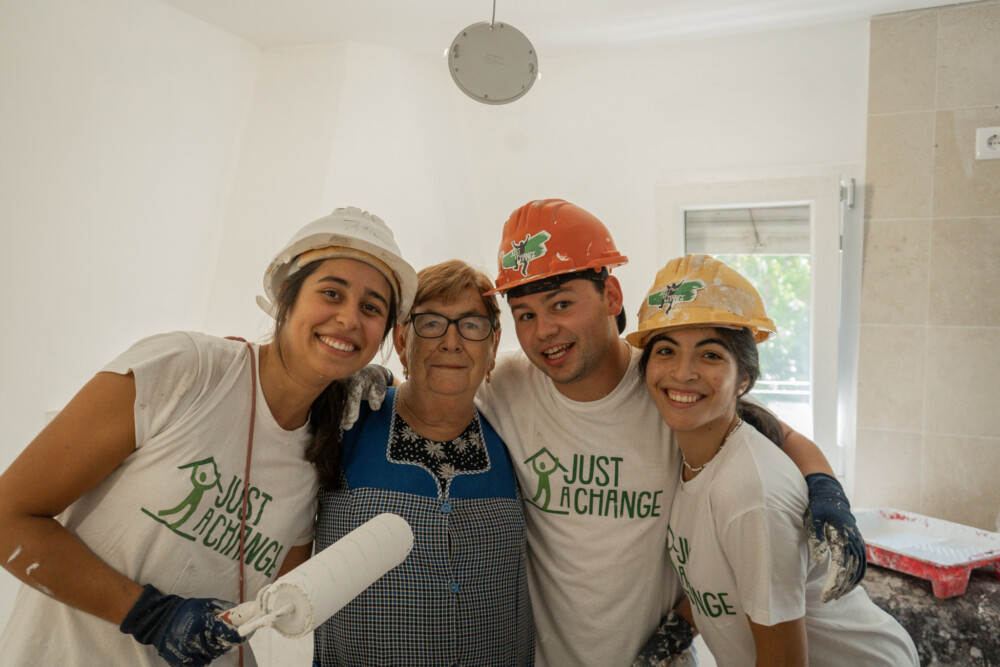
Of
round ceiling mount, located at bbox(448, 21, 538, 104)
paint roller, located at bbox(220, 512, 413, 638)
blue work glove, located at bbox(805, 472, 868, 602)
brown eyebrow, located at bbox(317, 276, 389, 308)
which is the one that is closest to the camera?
paint roller, located at bbox(220, 512, 413, 638)

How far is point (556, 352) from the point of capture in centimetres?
170

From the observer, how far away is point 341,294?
1443 mm

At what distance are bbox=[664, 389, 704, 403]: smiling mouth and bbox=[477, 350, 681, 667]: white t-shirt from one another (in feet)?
0.65

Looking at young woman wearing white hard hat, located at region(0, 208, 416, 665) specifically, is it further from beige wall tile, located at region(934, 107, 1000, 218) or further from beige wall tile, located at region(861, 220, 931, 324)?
beige wall tile, located at region(934, 107, 1000, 218)

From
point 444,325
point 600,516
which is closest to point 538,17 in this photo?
point 444,325

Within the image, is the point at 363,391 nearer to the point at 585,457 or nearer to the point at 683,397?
the point at 585,457

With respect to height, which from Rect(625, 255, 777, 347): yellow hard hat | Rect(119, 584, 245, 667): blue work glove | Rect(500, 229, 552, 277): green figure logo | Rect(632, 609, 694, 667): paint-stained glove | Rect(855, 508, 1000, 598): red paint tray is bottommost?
Rect(632, 609, 694, 667): paint-stained glove

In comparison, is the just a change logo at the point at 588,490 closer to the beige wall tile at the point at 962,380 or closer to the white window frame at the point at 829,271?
the white window frame at the point at 829,271

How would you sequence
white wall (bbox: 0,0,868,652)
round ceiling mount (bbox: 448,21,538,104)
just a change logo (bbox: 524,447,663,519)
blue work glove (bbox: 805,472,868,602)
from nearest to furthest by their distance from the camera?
blue work glove (bbox: 805,472,868,602)
just a change logo (bbox: 524,447,663,519)
white wall (bbox: 0,0,868,652)
round ceiling mount (bbox: 448,21,538,104)

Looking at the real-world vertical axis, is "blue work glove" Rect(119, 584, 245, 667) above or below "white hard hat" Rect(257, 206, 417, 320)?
below

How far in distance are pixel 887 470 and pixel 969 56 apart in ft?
5.84

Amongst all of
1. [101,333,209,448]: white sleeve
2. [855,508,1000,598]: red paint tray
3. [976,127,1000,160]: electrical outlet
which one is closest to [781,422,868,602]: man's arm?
[855,508,1000,598]: red paint tray

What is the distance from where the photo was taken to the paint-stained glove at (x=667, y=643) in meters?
1.63

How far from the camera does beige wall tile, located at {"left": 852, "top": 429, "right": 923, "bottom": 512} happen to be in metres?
2.88
